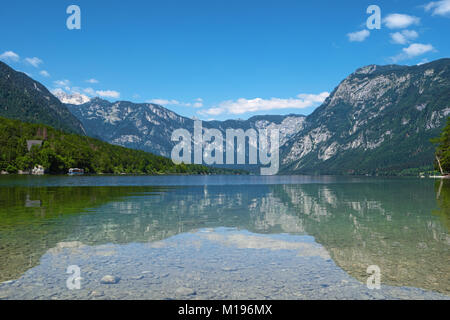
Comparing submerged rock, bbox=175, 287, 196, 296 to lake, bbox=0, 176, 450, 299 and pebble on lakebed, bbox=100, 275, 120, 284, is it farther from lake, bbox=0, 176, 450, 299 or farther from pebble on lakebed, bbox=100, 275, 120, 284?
pebble on lakebed, bbox=100, 275, 120, 284

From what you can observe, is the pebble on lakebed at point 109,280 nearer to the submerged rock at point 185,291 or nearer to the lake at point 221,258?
the lake at point 221,258

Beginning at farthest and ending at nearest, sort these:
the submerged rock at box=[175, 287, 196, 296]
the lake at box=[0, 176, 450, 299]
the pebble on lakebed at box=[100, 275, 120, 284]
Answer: the pebble on lakebed at box=[100, 275, 120, 284] → the lake at box=[0, 176, 450, 299] → the submerged rock at box=[175, 287, 196, 296]

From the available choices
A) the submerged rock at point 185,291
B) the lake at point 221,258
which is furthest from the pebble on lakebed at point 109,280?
the submerged rock at point 185,291

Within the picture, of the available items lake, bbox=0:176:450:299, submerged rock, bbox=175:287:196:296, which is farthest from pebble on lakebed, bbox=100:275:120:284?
submerged rock, bbox=175:287:196:296

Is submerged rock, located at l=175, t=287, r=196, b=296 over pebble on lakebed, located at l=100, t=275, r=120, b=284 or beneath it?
beneath

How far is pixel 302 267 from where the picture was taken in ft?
52.3

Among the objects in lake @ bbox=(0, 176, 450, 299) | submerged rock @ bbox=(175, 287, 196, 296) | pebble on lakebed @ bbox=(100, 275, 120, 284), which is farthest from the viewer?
pebble on lakebed @ bbox=(100, 275, 120, 284)

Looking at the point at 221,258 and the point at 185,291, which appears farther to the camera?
the point at 221,258

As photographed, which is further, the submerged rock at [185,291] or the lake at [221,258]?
the lake at [221,258]

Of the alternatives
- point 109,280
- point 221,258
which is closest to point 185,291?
point 109,280

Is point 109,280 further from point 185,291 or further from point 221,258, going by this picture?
point 221,258

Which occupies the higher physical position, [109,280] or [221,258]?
[109,280]
